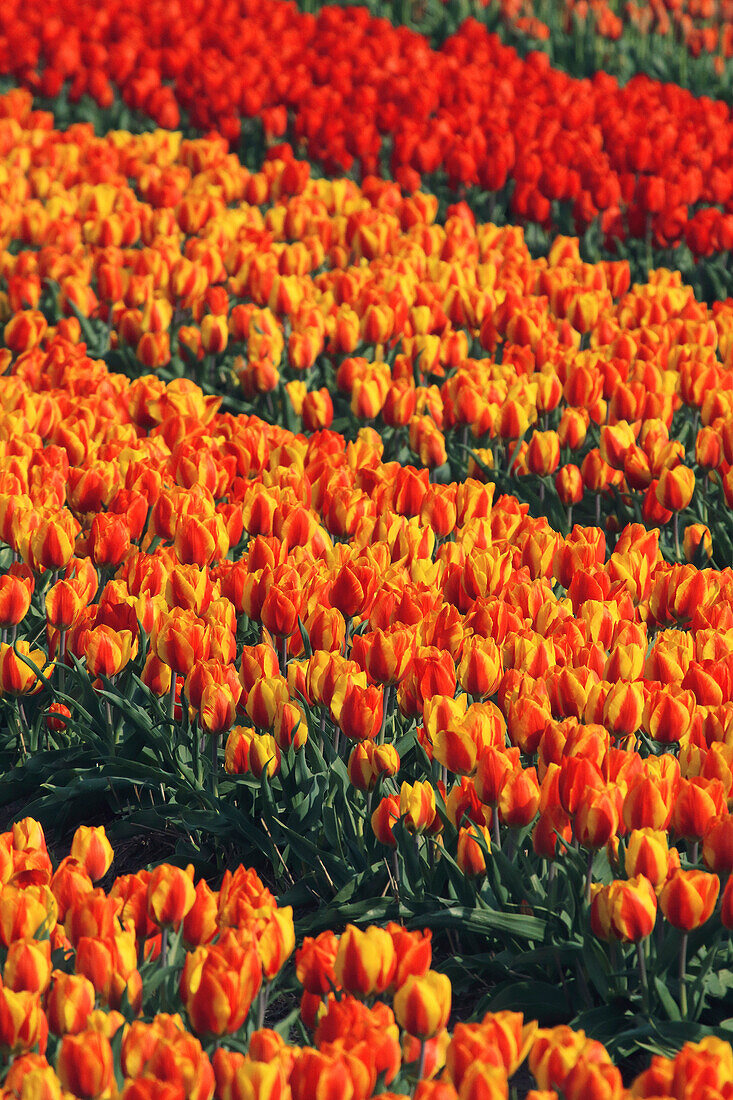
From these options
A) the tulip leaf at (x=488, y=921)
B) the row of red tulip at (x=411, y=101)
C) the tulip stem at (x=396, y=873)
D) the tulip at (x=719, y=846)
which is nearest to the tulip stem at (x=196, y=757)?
the tulip stem at (x=396, y=873)

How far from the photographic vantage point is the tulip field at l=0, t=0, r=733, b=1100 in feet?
7.35

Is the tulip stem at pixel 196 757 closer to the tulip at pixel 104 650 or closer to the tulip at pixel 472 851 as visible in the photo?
the tulip at pixel 104 650

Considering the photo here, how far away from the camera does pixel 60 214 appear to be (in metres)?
7.35

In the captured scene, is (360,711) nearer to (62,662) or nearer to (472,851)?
(472,851)

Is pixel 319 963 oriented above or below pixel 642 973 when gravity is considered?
above

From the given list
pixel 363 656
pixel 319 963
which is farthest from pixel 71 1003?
pixel 363 656

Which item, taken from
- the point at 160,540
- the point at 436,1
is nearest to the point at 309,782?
the point at 160,540

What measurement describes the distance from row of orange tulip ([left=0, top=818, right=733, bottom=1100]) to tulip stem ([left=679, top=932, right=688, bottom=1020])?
0.43 metres

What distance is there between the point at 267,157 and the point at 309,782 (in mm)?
6438

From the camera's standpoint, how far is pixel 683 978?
2574 mm

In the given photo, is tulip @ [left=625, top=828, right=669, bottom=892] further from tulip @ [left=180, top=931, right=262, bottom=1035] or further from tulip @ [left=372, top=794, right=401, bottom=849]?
tulip @ [left=180, top=931, right=262, bottom=1035]

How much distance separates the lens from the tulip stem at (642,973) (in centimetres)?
250

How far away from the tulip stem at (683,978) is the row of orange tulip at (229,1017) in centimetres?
43

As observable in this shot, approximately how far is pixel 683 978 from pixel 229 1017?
86cm
